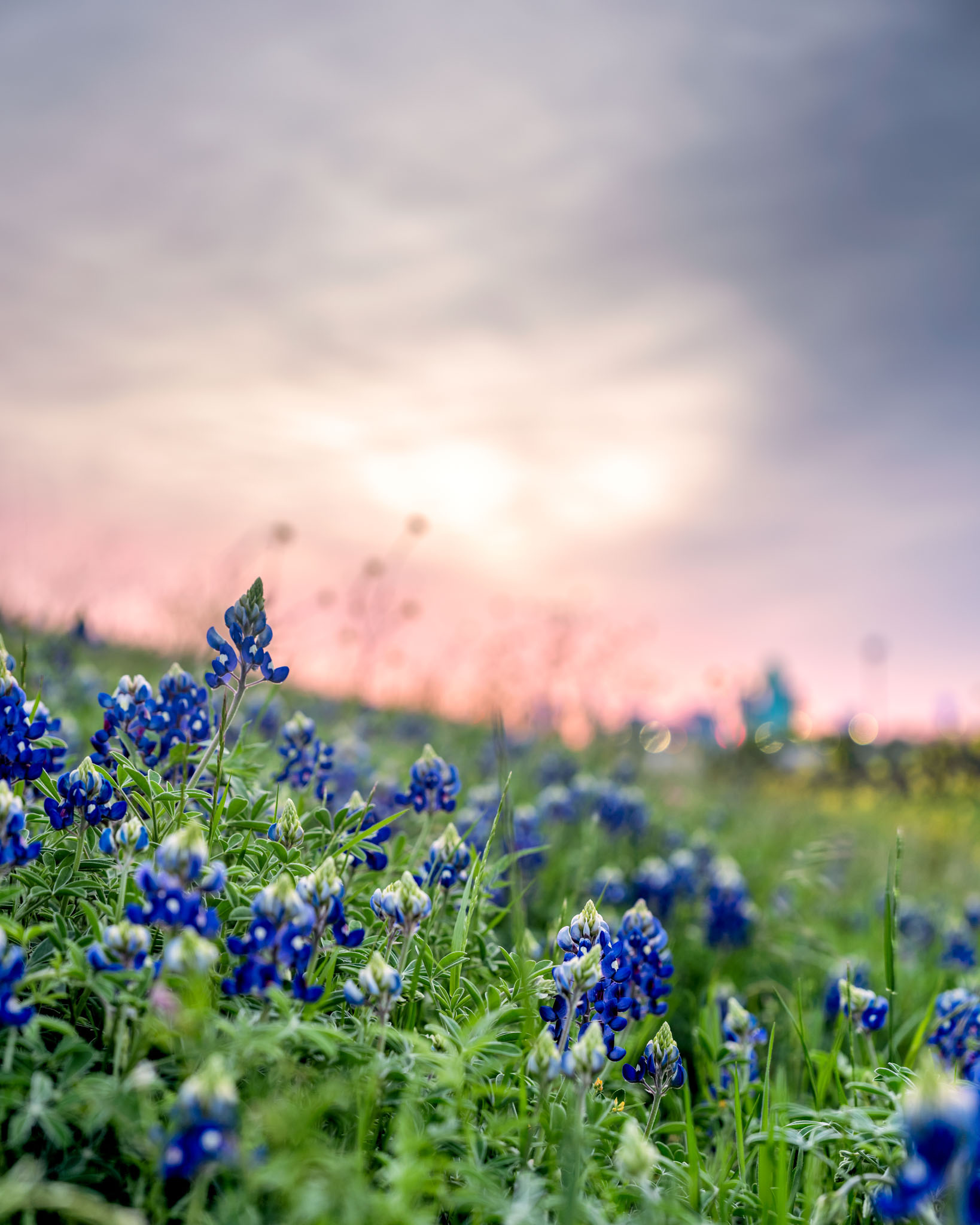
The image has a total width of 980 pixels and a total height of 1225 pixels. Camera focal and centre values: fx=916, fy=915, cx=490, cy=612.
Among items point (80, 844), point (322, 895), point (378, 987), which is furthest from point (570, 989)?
point (80, 844)

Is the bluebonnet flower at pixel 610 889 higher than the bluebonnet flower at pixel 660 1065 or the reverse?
higher

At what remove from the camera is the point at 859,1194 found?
2316 millimetres

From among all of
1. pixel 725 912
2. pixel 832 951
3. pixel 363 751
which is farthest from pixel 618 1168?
pixel 363 751

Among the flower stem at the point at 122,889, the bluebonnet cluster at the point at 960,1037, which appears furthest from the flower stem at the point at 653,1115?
the bluebonnet cluster at the point at 960,1037

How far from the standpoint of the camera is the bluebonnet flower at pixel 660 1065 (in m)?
2.44

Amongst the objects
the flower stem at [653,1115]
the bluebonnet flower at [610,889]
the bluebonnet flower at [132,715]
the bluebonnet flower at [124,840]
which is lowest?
the flower stem at [653,1115]

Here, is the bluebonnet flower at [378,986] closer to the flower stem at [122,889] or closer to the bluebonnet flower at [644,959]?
the flower stem at [122,889]

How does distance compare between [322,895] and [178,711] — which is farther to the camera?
[178,711]

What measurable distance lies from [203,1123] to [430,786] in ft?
5.99

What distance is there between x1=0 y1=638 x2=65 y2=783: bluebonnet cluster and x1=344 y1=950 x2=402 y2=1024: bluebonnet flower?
43.9 inches

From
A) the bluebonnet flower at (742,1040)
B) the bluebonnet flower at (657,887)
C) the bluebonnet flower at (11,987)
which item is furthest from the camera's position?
the bluebonnet flower at (657,887)

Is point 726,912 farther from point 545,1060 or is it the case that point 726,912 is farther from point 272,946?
point 272,946

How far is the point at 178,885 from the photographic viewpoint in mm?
1903

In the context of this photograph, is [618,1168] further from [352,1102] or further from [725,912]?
[725,912]
